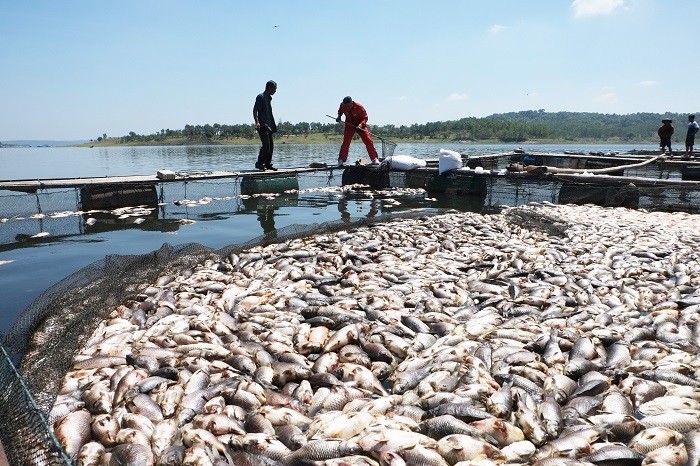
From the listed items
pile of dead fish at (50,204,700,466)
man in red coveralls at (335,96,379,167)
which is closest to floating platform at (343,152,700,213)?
man in red coveralls at (335,96,379,167)

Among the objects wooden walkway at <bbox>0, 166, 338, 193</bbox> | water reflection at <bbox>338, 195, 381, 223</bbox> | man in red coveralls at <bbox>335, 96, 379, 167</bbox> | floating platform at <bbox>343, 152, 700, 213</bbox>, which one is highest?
man in red coveralls at <bbox>335, 96, 379, 167</bbox>

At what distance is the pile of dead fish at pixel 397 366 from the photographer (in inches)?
108

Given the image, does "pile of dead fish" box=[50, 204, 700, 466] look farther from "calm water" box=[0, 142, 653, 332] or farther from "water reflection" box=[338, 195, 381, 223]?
"water reflection" box=[338, 195, 381, 223]

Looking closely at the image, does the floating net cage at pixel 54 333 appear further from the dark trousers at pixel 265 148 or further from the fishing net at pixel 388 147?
the fishing net at pixel 388 147

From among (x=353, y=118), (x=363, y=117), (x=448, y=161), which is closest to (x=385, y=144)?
(x=363, y=117)

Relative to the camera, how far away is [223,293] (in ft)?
18.4

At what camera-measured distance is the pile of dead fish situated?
2.73m

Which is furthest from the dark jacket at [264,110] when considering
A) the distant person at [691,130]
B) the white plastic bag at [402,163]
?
the distant person at [691,130]

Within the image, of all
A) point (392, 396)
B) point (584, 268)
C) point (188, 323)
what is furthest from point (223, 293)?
point (584, 268)

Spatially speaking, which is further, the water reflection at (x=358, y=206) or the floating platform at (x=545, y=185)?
the water reflection at (x=358, y=206)

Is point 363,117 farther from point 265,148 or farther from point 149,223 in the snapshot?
point 149,223

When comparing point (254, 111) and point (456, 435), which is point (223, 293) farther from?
point (254, 111)

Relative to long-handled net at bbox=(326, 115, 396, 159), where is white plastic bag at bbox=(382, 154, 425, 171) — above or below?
below

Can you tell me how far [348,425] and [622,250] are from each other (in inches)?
254
